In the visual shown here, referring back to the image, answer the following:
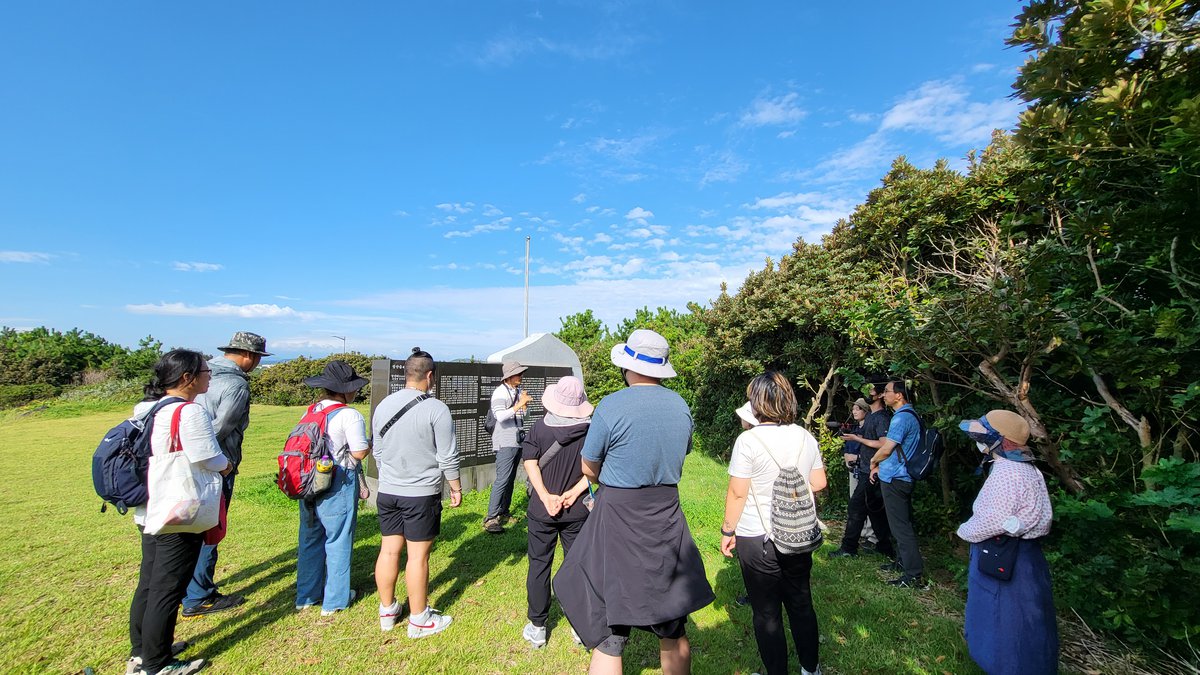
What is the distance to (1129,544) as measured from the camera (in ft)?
9.93

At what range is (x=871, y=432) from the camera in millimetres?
5094

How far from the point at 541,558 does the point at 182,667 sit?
2186 millimetres

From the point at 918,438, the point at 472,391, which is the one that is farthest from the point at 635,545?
the point at 472,391

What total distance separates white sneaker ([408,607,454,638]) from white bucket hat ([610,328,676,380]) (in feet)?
7.89

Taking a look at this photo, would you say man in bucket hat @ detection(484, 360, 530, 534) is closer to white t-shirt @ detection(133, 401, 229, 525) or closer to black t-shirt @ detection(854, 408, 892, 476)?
white t-shirt @ detection(133, 401, 229, 525)

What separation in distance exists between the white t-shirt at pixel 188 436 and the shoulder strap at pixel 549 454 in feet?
6.40

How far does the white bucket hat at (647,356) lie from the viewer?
2.79 m

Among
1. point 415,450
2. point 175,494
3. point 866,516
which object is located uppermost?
point 415,450

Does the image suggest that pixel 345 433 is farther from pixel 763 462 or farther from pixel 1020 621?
pixel 1020 621

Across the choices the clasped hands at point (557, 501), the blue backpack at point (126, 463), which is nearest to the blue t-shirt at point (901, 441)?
the clasped hands at point (557, 501)

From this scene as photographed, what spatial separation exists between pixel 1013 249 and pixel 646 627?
467 centimetres

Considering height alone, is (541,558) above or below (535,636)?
above

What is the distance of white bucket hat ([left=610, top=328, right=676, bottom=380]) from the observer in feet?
9.14

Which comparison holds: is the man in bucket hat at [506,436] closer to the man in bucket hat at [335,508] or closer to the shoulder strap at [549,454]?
the man in bucket hat at [335,508]
